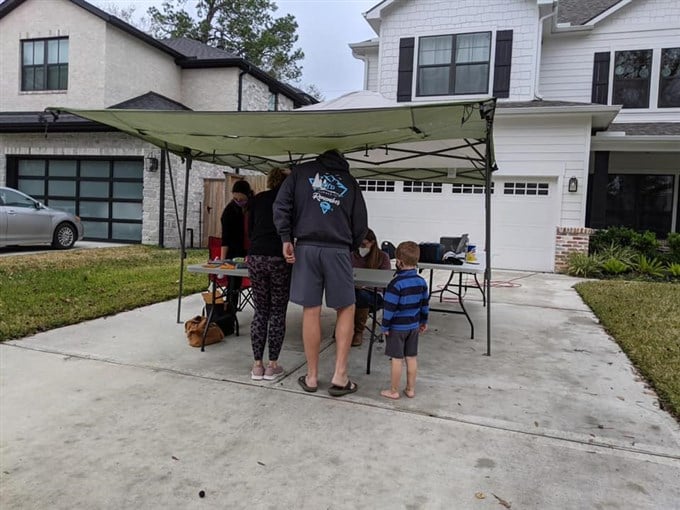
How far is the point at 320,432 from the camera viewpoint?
2895mm

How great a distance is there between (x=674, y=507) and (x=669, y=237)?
997 centimetres

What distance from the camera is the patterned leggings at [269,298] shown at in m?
3.63

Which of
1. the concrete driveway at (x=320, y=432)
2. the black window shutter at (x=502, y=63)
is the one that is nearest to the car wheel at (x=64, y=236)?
the concrete driveway at (x=320, y=432)

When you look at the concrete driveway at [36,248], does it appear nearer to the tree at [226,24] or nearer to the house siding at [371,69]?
the house siding at [371,69]

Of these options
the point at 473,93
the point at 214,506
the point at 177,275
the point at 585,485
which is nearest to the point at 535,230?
the point at 473,93

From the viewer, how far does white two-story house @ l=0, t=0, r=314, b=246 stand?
42.1ft

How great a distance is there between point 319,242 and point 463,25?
412 inches

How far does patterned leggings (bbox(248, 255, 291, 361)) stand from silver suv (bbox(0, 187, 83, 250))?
882 cm

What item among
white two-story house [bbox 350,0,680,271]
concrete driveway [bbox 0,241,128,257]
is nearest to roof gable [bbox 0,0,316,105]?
white two-story house [bbox 350,0,680,271]

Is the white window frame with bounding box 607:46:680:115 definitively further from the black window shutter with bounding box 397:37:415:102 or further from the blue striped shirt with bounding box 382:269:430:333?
the blue striped shirt with bounding box 382:269:430:333

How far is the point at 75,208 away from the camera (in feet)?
45.2

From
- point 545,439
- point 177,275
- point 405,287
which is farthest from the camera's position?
point 177,275

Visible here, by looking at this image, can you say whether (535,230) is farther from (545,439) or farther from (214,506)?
(214,506)

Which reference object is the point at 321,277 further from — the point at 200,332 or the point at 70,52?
the point at 70,52
